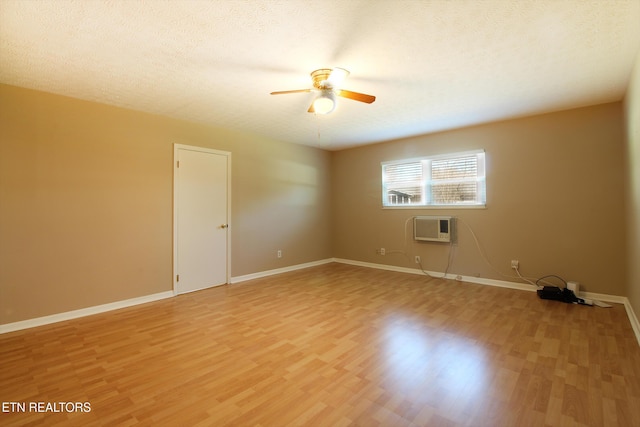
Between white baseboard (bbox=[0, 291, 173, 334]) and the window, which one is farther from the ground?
the window

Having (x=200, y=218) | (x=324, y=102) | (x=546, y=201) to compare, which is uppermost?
(x=324, y=102)

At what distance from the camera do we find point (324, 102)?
105 inches

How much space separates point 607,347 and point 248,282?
13.8 ft

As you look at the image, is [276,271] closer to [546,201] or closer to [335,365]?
[335,365]

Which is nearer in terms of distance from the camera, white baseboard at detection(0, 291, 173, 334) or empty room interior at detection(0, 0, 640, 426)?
empty room interior at detection(0, 0, 640, 426)

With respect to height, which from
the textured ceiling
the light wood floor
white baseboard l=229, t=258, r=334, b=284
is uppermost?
the textured ceiling

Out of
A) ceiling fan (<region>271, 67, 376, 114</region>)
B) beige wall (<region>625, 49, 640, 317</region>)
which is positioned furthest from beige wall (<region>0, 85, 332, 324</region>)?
beige wall (<region>625, 49, 640, 317</region>)

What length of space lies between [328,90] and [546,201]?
11.1ft

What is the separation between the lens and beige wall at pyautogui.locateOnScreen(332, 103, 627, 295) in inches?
138

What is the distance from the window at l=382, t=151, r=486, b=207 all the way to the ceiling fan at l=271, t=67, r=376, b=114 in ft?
8.75

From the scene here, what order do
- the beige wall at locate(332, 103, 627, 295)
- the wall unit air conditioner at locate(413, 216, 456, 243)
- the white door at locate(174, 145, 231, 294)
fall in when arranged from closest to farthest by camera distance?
the beige wall at locate(332, 103, 627, 295) → the white door at locate(174, 145, 231, 294) → the wall unit air conditioner at locate(413, 216, 456, 243)

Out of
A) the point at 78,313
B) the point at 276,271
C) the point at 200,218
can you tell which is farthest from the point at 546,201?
the point at 78,313

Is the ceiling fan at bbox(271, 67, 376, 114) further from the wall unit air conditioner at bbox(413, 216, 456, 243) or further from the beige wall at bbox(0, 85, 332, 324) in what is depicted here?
the wall unit air conditioner at bbox(413, 216, 456, 243)

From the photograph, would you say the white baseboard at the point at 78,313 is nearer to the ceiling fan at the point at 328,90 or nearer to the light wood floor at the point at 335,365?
the light wood floor at the point at 335,365
